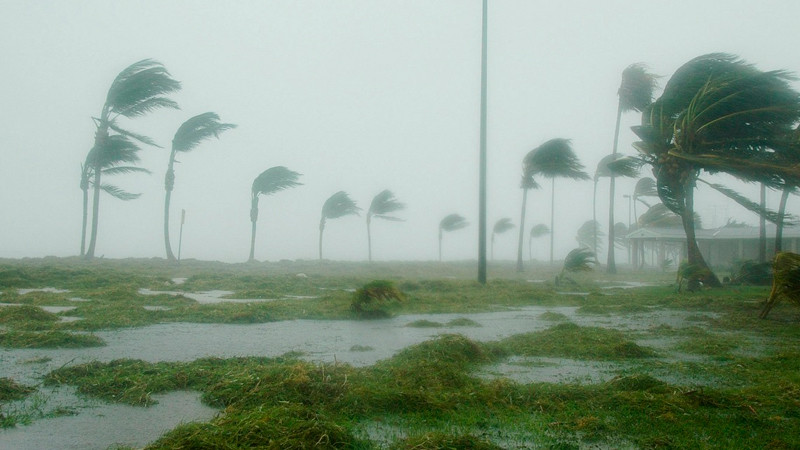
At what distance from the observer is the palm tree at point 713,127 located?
14758 mm

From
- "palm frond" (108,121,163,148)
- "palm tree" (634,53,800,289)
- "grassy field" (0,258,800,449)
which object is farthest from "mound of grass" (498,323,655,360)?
"palm frond" (108,121,163,148)

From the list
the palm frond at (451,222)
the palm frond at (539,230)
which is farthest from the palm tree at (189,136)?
the palm frond at (539,230)

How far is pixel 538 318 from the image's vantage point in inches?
412

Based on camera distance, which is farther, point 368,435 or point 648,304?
point 648,304

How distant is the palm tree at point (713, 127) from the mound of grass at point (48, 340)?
569 inches

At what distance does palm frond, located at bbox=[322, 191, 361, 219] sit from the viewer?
42.8 metres

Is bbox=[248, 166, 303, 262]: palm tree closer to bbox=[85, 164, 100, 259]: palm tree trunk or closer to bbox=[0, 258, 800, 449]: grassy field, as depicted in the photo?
bbox=[85, 164, 100, 259]: palm tree trunk

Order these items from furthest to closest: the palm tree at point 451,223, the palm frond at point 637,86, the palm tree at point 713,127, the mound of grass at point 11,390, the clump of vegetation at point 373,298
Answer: the palm tree at point 451,223 < the palm frond at point 637,86 < the palm tree at point 713,127 < the clump of vegetation at point 373,298 < the mound of grass at point 11,390

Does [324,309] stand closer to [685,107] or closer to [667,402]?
[667,402]

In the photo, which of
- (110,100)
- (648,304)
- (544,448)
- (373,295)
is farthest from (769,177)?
(110,100)

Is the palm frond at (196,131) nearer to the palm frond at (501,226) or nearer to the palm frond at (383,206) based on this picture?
the palm frond at (383,206)

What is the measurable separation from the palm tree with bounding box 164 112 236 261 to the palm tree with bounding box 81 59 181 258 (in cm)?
242

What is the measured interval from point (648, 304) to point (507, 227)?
5200cm

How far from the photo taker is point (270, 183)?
3606 cm
